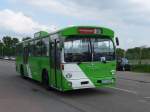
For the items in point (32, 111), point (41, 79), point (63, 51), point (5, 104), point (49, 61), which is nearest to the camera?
point (32, 111)

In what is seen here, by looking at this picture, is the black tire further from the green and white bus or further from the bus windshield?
the bus windshield

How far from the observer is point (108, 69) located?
15422 millimetres

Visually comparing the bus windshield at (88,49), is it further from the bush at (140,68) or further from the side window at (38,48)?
the bush at (140,68)

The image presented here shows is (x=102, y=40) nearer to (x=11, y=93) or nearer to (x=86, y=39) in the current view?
(x=86, y=39)

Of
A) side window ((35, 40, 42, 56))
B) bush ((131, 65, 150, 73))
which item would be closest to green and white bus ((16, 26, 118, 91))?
side window ((35, 40, 42, 56))

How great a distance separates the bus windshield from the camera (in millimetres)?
14828

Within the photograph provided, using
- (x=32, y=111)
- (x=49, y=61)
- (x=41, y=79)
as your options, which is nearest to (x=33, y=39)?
(x=41, y=79)

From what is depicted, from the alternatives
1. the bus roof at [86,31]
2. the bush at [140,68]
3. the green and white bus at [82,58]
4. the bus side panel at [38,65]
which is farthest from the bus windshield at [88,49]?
the bush at [140,68]

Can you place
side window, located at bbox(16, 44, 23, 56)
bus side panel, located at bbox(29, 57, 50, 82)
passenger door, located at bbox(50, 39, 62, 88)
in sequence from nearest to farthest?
passenger door, located at bbox(50, 39, 62, 88)
bus side panel, located at bbox(29, 57, 50, 82)
side window, located at bbox(16, 44, 23, 56)

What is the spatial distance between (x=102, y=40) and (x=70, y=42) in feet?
4.98

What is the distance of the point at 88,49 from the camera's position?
596 inches

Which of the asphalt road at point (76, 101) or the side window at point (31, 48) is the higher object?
the side window at point (31, 48)

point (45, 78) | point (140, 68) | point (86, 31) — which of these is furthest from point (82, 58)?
point (140, 68)

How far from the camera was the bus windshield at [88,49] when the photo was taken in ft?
48.6
